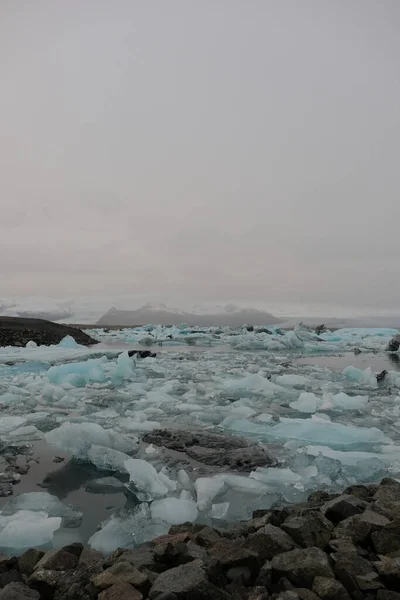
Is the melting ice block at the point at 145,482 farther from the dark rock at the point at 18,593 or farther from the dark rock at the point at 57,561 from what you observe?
the dark rock at the point at 18,593

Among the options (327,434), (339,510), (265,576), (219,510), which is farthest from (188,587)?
(327,434)

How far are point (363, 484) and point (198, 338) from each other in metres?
25.2

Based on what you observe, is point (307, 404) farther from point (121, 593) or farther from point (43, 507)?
point (121, 593)

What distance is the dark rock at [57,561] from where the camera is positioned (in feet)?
7.01

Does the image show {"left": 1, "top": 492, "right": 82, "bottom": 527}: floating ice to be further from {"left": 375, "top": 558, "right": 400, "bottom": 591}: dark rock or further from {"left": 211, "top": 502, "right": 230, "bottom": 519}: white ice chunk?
{"left": 375, "top": 558, "right": 400, "bottom": 591}: dark rock

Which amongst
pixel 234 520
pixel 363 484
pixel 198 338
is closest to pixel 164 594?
pixel 234 520

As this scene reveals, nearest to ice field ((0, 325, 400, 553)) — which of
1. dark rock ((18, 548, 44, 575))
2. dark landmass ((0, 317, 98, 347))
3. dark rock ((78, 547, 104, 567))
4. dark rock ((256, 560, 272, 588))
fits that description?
dark rock ((78, 547, 104, 567))

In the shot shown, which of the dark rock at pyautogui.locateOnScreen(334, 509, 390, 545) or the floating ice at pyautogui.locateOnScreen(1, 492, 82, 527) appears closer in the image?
the dark rock at pyautogui.locateOnScreen(334, 509, 390, 545)

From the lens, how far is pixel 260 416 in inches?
223

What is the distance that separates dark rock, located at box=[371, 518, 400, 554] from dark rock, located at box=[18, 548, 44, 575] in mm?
1859

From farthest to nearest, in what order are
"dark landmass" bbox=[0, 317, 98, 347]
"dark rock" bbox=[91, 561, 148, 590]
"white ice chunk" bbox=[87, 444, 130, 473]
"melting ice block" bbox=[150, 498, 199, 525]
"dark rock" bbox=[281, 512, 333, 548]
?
"dark landmass" bbox=[0, 317, 98, 347] < "white ice chunk" bbox=[87, 444, 130, 473] < "melting ice block" bbox=[150, 498, 199, 525] < "dark rock" bbox=[281, 512, 333, 548] < "dark rock" bbox=[91, 561, 148, 590]

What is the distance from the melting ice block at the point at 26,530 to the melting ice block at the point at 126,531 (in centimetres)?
30

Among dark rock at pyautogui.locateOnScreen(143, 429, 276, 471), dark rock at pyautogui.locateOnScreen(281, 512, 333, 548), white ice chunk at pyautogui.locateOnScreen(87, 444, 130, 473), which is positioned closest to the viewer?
dark rock at pyautogui.locateOnScreen(281, 512, 333, 548)

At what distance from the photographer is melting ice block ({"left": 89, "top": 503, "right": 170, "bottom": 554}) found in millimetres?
2488
